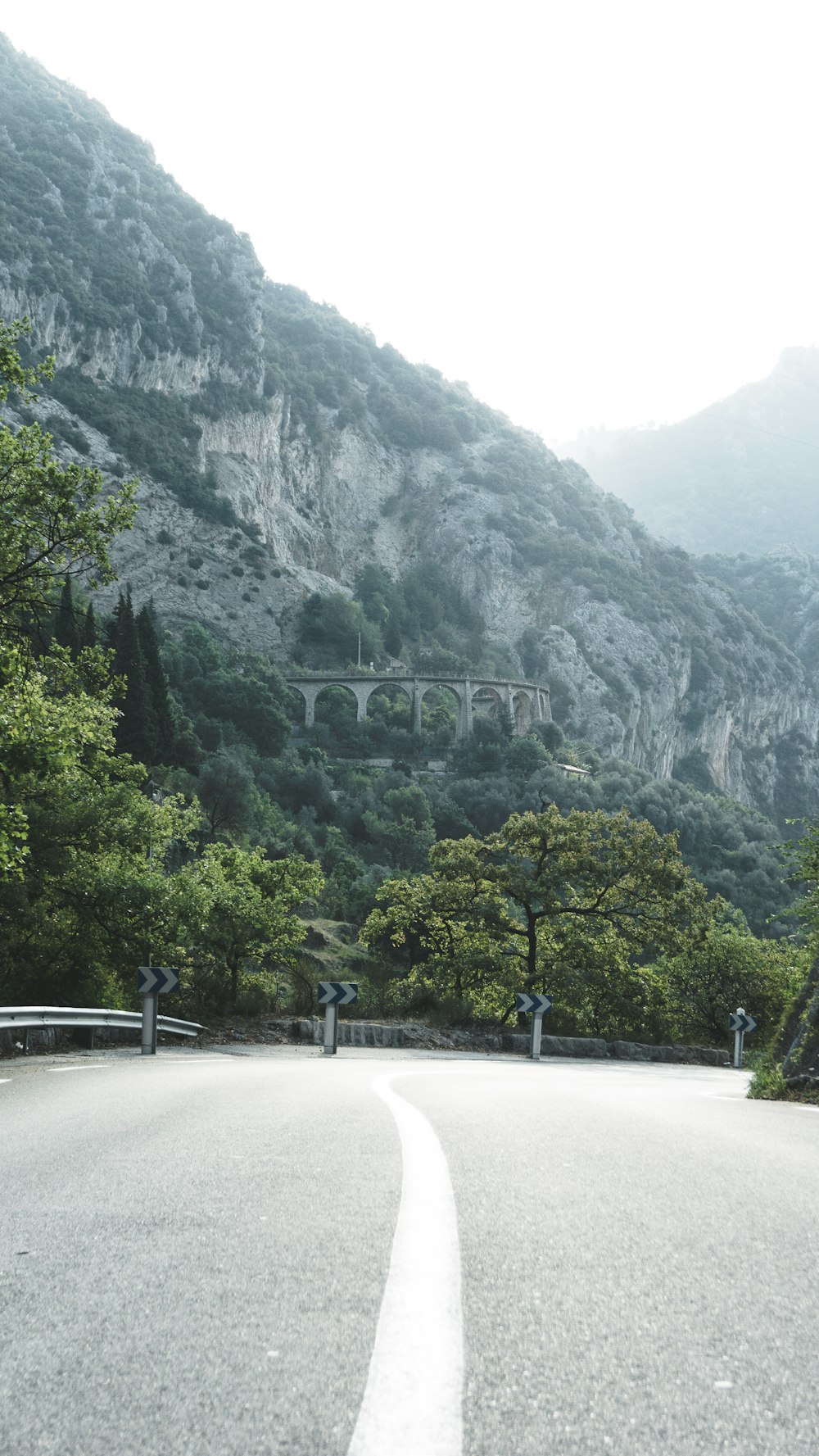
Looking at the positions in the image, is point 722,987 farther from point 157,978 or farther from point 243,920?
point 157,978

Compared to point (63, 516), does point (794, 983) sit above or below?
below

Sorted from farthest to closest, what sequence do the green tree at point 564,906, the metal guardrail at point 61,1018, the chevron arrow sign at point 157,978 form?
the green tree at point 564,906 < the chevron arrow sign at point 157,978 < the metal guardrail at point 61,1018

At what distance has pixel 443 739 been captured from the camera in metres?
131

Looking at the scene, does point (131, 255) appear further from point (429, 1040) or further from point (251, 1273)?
point (251, 1273)

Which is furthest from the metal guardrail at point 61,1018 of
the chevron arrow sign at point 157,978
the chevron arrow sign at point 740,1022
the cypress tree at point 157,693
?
the cypress tree at point 157,693

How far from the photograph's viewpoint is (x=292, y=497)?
167 metres

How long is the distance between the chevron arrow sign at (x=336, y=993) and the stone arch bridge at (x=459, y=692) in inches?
4280

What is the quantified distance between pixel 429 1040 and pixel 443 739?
347 feet

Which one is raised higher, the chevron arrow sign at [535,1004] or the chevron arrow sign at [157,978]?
the chevron arrow sign at [157,978]

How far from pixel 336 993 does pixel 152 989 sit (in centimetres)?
393

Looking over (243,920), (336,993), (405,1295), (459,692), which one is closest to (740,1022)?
(336,993)

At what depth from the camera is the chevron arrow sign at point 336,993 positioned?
1928 centimetres

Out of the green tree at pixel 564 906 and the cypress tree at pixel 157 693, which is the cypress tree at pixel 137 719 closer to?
the cypress tree at pixel 157 693

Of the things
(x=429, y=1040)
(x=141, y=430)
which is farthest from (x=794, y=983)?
(x=141, y=430)
